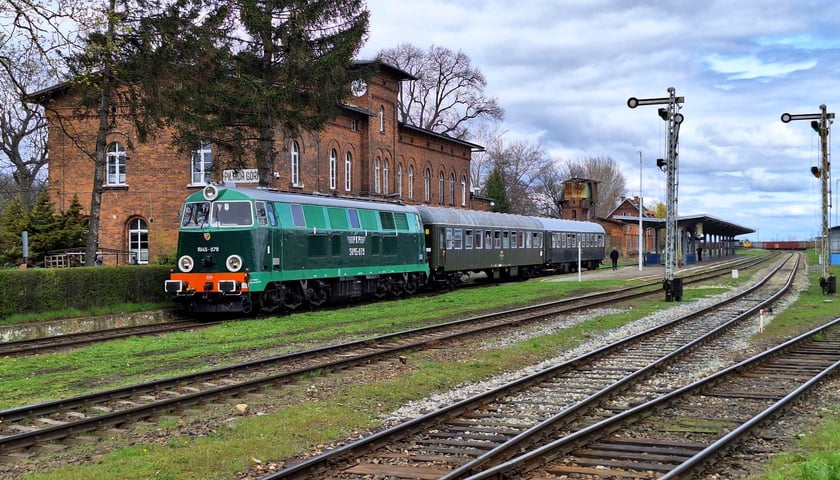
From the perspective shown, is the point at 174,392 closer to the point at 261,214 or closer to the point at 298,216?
the point at 261,214

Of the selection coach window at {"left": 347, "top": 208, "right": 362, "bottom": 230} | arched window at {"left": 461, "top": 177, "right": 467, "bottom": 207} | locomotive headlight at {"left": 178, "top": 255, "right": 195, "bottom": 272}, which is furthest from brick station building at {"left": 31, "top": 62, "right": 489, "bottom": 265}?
arched window at {"left": 461, "top": 177, "right": 467, "bottom": 207}

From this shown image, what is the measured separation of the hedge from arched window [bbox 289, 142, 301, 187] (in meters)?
17.4

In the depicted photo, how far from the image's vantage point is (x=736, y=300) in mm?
27344

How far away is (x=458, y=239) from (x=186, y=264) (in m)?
15.0

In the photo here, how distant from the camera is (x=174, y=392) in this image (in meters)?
10.6

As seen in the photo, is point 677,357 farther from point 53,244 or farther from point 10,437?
point 53,244

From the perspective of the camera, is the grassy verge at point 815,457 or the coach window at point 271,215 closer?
the grassy verge at point 815,457

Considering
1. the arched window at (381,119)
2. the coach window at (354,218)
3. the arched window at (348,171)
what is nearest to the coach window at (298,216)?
the coach window at (354,218)

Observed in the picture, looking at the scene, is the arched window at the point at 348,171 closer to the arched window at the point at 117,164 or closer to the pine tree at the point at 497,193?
the arched window at the point at 117,164

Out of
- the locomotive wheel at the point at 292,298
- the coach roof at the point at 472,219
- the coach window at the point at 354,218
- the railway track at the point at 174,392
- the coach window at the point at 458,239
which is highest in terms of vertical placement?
the coach roof at the point at 472,219

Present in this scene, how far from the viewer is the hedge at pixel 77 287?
18.3 metres

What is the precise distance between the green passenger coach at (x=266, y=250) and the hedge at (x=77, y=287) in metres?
1.31

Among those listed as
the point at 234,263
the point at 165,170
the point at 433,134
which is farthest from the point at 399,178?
the point at 234,263

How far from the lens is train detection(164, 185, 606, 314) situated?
65.6 ft
